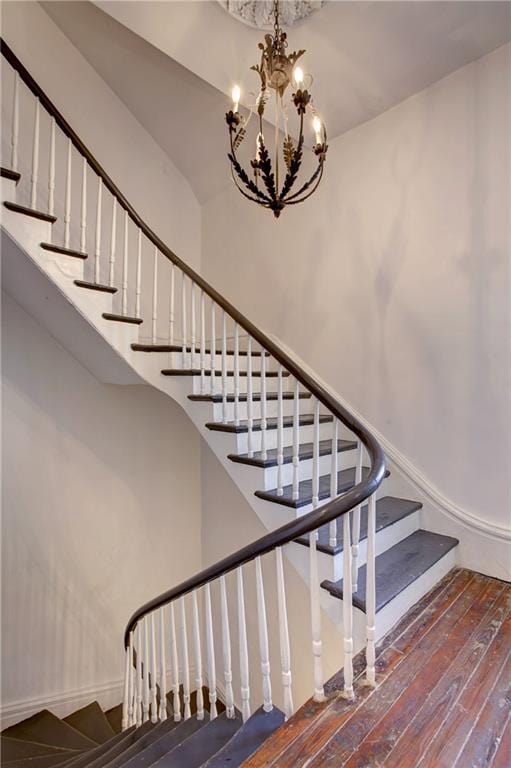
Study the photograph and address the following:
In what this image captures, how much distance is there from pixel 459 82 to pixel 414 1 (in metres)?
0.55

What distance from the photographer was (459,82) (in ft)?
7.71

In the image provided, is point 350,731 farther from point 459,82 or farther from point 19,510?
point 459,82

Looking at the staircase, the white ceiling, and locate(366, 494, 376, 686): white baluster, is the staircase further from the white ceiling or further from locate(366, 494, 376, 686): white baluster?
the white ceiling

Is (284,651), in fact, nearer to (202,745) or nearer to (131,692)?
(202,745)

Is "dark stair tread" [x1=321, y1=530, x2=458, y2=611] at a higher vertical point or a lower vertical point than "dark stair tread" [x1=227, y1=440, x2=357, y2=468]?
lower

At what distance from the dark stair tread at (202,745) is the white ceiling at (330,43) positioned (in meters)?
3.66

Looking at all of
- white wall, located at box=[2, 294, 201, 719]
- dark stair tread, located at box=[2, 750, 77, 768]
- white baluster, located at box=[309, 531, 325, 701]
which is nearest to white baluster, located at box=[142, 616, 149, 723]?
dark stair tread, located at box=[2, 750, 77, 768]

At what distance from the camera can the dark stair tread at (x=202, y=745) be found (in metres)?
1.56

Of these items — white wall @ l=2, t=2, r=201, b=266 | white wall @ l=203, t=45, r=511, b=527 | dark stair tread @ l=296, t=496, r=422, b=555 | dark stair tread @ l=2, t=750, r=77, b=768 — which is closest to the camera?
dark stair tread @ l=296, t=496, r=422, b=555

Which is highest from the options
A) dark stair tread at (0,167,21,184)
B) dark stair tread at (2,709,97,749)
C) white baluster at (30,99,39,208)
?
white baluster at (30,99,39,208)

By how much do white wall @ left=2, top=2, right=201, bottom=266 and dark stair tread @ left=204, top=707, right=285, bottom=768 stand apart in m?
3.86

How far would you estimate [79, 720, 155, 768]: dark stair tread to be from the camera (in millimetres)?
2096

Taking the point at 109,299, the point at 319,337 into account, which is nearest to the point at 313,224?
the point at 319,337

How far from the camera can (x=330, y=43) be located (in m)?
2.32
